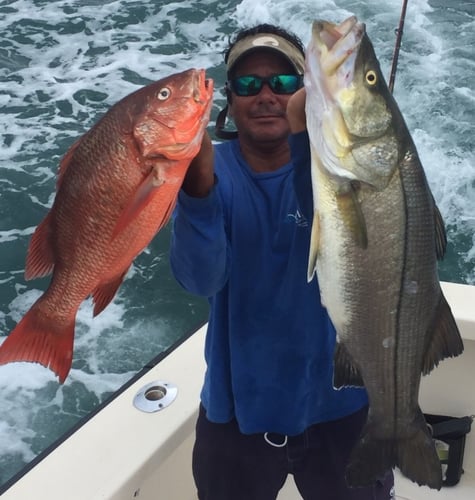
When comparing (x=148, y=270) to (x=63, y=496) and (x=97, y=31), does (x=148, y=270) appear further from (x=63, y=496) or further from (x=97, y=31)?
(x=97, y=31)

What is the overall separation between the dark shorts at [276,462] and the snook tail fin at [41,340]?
895 millimetres

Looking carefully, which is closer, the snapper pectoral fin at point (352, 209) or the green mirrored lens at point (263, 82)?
the snapper pectoral fin at point (352, 209)

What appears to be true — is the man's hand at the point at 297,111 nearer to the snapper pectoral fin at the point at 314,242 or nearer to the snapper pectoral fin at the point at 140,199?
the snapper pectoral fin at the point at 314,242

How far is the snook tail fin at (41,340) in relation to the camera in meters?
1.45

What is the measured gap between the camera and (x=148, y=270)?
604cm

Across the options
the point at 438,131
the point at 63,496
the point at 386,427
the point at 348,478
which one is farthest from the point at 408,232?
the point at 438,131

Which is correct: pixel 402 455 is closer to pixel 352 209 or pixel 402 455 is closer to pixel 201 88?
pixel 352 209

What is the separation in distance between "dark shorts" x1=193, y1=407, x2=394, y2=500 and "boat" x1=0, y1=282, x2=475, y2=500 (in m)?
0.23

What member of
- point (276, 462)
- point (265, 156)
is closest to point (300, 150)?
point (265, 156)

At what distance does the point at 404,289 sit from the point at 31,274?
86 centimetres

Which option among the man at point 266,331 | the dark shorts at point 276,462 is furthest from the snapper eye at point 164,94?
the dark shorts at point 276,462

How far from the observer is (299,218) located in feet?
6.39

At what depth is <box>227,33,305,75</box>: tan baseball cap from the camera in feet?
6.60

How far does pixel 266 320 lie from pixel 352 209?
0.69m
